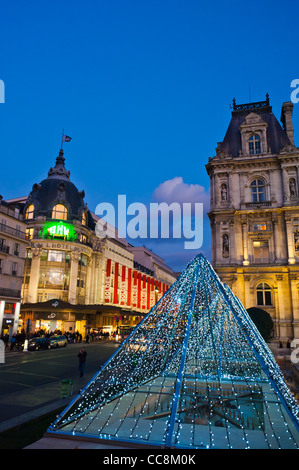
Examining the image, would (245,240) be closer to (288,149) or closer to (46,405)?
(288,149)

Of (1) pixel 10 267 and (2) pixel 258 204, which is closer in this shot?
(2) pixel 258 204

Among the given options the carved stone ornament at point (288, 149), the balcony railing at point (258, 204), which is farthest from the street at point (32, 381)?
the carved stone ornament at point (288, 149)

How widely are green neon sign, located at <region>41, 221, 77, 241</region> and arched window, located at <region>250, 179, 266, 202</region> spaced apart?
31.6 m

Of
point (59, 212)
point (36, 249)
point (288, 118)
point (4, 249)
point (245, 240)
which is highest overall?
point (288, 118)

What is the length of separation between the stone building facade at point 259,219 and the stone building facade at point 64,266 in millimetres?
25704

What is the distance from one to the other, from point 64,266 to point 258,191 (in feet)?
111

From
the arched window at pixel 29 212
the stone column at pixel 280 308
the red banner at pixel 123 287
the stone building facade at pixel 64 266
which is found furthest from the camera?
the red banner at pixel 123 287

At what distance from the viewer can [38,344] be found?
36.3 metres

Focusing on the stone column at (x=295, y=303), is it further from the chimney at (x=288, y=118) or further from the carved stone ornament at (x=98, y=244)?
the carved stone ornament at (x=98, y=244)

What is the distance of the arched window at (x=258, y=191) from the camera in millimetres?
42281

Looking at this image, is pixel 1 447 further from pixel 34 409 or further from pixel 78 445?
pixel 34 409

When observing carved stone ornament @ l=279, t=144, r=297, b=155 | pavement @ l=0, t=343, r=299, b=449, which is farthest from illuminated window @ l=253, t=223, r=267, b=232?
pavement @ l=0, t=343, r=299, b=449

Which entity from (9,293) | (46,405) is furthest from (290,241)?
(9,293)
